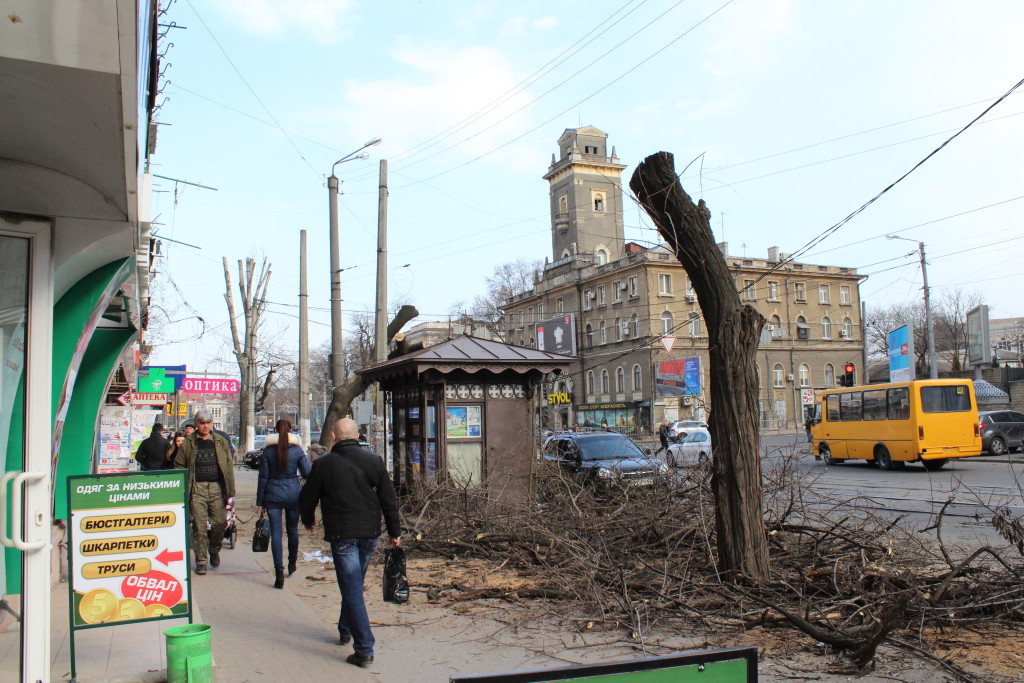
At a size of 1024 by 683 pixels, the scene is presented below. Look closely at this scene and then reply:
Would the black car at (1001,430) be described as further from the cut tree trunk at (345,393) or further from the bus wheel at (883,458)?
the cut tree trunk at (345,393)

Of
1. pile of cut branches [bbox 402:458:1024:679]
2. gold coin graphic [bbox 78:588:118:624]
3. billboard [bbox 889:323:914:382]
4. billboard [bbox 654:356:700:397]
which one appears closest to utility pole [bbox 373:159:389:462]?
pile of cut branches [bbox 402:458:1024:679]

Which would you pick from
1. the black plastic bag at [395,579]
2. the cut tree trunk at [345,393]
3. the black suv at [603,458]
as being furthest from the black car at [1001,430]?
the black plastic bag at [395,579]

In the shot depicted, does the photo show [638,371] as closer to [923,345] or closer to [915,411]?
[923,345]

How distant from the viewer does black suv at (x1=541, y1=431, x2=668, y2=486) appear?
9.61 meters

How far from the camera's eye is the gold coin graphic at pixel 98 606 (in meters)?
5.44

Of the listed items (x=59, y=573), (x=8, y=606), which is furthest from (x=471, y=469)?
(x=8, y=606)

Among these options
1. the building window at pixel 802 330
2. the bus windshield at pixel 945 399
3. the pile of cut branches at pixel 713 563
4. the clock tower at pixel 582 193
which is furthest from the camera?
the clock tower at pixel 582 193

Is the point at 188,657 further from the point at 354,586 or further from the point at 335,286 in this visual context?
the point at 335,286

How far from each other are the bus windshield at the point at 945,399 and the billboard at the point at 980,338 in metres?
12.2

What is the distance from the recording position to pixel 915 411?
2448 cm

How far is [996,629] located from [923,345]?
72.6 m

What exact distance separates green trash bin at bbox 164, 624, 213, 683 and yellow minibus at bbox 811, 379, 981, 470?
20.8 metres

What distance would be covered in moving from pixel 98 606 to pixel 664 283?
2239 inches

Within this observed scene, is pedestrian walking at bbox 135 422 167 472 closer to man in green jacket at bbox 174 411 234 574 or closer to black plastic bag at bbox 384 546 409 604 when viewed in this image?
man in green jacket at bbox 174 411 234 574
